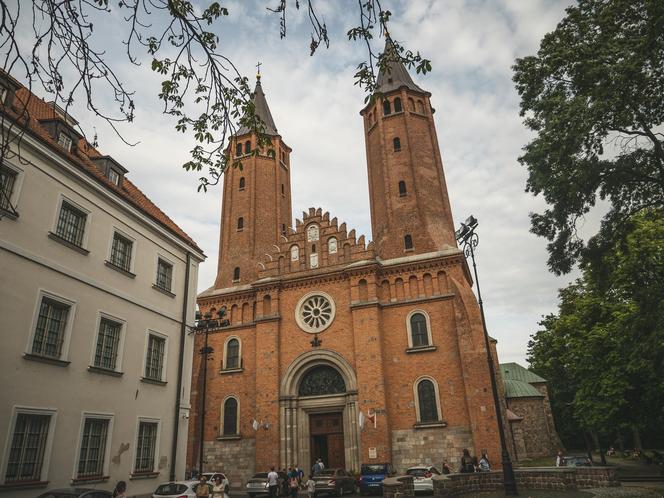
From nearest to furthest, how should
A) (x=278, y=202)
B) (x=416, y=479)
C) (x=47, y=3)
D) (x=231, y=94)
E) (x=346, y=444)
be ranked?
(x=47, y=3), (x=231, y=94), (x=416, y=479), (x=346, y=444), (x=278, y=202)

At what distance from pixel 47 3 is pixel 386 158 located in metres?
26.3

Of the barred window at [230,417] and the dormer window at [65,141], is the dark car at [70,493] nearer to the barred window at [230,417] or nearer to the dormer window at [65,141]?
the dormer window at [65,141]

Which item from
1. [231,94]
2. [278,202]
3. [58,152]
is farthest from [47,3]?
[278,202]

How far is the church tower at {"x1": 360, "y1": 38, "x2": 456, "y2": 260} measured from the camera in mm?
27047

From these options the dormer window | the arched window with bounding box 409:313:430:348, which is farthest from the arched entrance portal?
the dormer window

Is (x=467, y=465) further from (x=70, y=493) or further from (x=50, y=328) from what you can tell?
(x=50, y=328)

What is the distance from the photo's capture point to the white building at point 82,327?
1077 cm

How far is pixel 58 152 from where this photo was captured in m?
12.7

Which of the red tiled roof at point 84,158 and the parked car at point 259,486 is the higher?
the red tiled roof at point 84,158

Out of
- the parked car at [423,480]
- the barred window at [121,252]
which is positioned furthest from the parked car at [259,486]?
the barred window at [121,252]

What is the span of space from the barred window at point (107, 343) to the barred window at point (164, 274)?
275 cm

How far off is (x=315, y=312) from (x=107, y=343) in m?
13.6

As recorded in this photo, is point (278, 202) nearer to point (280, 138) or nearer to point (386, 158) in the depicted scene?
point (280, 138)

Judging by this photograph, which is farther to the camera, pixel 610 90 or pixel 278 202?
pixel 278 202
